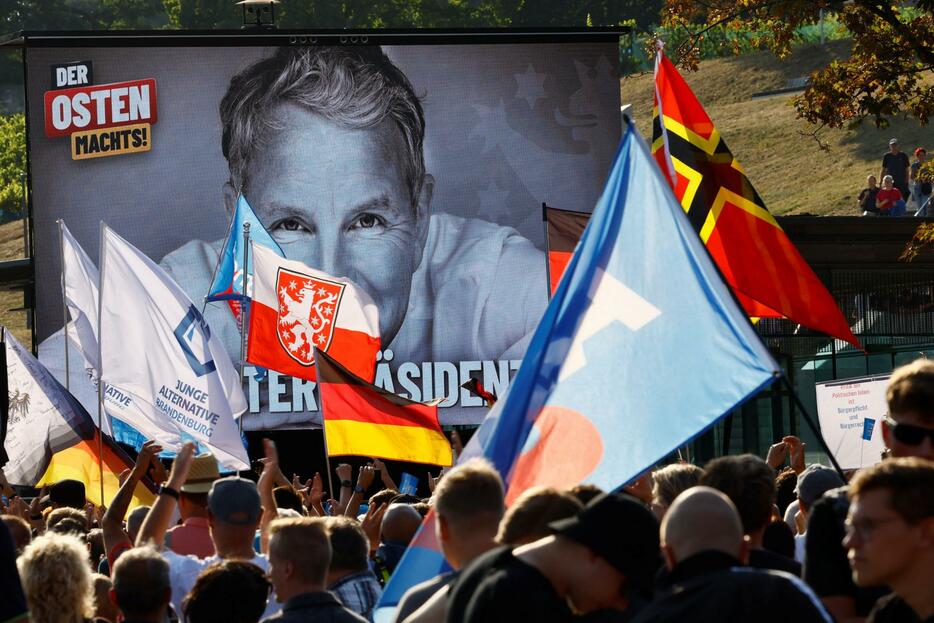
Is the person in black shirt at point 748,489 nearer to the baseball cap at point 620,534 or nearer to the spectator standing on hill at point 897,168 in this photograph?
the baseball cap at point 620,534

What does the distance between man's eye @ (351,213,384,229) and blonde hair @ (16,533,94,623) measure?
15.8 metres

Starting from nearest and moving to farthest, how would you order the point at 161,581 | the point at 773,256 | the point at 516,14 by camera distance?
the point at 161,581 < the point at 773,256 < the point at 516,14

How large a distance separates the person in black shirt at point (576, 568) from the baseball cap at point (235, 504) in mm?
2066

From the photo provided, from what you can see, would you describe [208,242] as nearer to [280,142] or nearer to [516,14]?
[280,142]

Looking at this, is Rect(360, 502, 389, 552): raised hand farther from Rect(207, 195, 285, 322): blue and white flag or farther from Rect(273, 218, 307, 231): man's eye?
Rect(273, 218, 307, 231): man's eye

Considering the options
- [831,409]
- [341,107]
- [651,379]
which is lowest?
[831,409]

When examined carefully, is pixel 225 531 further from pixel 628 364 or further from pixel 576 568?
pixel 576 568

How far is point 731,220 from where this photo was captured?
10242mm

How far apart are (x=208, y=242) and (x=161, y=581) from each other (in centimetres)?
1595

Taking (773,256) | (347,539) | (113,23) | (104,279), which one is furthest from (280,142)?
(113,23)

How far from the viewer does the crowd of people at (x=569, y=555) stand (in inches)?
157

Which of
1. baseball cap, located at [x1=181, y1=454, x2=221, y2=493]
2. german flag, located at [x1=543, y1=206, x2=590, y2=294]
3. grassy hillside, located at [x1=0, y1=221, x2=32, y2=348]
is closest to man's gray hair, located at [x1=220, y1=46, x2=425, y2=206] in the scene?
german flag, located at [x1=543, y1=206, x2=590, y2=294]

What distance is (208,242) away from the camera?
69.3 feet

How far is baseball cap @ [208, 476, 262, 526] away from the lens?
6.20 metres
